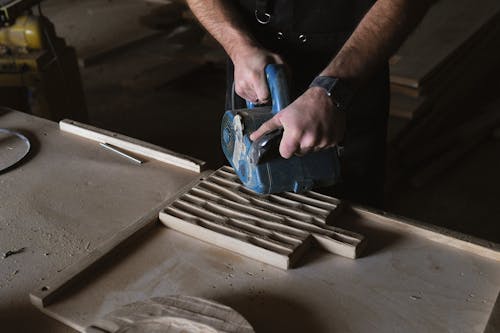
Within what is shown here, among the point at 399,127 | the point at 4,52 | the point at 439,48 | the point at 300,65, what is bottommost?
the point at 399,127

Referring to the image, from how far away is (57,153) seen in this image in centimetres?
156

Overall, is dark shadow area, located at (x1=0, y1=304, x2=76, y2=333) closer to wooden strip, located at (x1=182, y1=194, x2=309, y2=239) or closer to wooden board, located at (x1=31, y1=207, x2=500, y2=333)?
wooden board, located at (x1=31, y1=207, x2=500, y2=333)

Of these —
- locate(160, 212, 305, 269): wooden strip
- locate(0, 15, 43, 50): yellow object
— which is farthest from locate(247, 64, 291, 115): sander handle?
locate(0, 15, 43, 50): yellow object

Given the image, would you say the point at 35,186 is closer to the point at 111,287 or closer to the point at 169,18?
the point at 111,287

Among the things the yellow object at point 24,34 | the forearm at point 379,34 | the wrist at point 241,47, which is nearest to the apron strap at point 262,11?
the wrist at point 241,47

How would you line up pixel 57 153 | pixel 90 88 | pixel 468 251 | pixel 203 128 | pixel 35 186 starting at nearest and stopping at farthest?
pixel 468 251 → pixel 35 186 → pixel 57 153 → pixel 203 128 → pixel 90 88

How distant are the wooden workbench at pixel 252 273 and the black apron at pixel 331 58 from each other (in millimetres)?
529

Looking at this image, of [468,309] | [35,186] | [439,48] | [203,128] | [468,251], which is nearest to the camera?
[468,309]

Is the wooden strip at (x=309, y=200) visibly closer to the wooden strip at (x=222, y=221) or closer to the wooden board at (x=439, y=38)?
the wooden strip at (x=222, y=221)

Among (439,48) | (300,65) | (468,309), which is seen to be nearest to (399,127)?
(439,48)

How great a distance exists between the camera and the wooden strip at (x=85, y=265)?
1.03 meters

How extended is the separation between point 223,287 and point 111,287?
224mm

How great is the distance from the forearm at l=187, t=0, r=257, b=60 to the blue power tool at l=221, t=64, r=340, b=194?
0.28 metres

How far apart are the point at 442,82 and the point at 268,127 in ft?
6.99
